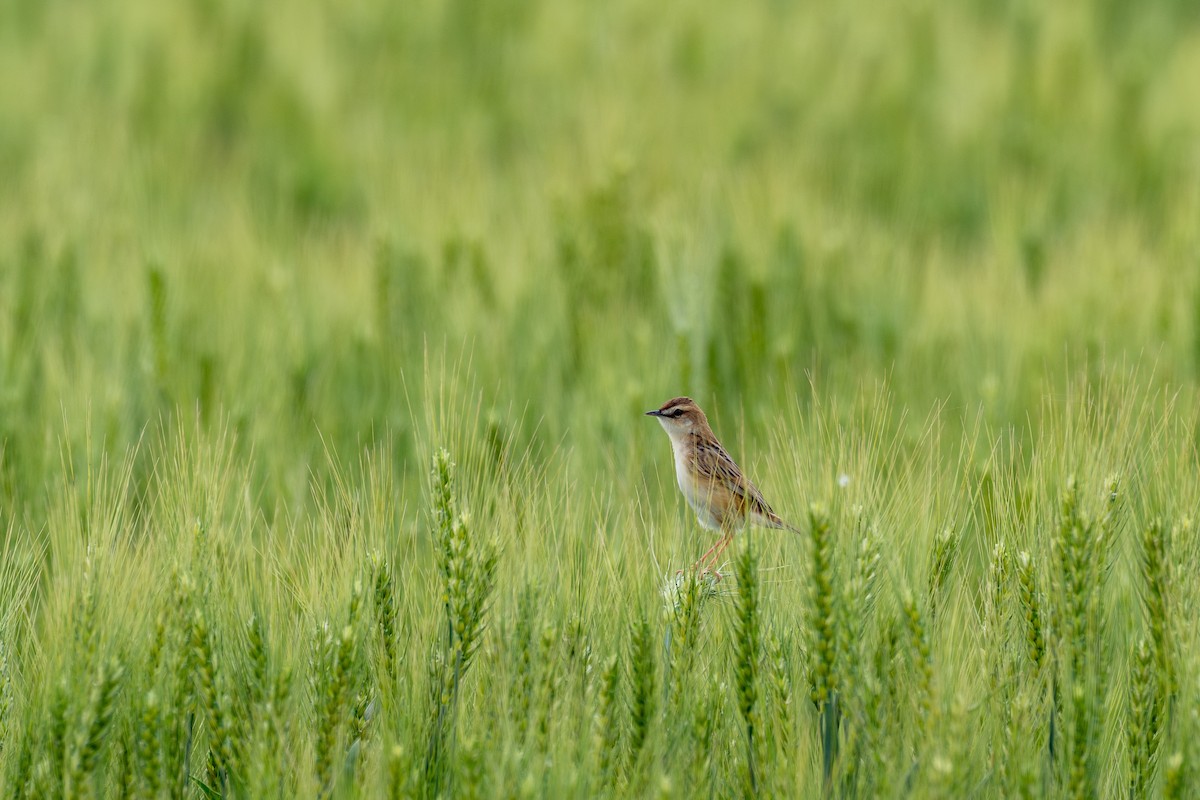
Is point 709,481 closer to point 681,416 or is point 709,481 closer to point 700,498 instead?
point 700,498

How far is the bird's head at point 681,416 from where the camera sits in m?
3.09

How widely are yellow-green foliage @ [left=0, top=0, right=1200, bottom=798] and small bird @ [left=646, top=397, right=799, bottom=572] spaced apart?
9 centimetres

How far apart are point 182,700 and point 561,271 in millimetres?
2733

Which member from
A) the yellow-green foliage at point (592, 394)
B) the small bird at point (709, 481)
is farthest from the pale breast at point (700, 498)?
the yellow-green foliage at point (592, 394)

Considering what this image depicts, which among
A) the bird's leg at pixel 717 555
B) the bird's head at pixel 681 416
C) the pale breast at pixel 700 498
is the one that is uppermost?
the bird's head at pixel 681 416

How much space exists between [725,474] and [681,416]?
29 cm

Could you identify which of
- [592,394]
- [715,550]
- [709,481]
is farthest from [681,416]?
[592,394]

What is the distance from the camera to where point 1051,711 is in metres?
2.33

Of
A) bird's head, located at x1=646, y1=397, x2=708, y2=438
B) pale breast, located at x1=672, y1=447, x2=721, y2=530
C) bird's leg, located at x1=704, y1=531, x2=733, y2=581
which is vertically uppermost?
bird's head, located at x1=646, y1=397, x2=708, y2=438

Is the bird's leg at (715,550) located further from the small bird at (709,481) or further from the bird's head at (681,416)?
the bird's head at (681,416)

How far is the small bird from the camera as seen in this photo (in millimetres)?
2752

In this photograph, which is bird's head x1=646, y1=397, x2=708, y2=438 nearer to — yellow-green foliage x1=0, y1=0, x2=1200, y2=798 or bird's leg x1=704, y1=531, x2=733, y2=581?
yellow-green foliage x1=0, y1=0, x2=1200, y2=798

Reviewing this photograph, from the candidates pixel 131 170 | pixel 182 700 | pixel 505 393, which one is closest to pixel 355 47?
pixel 131 170

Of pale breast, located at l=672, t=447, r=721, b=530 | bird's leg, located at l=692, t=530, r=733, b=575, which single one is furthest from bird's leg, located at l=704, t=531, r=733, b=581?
pale breast, located at l=672, t=447, r=721, b=530
